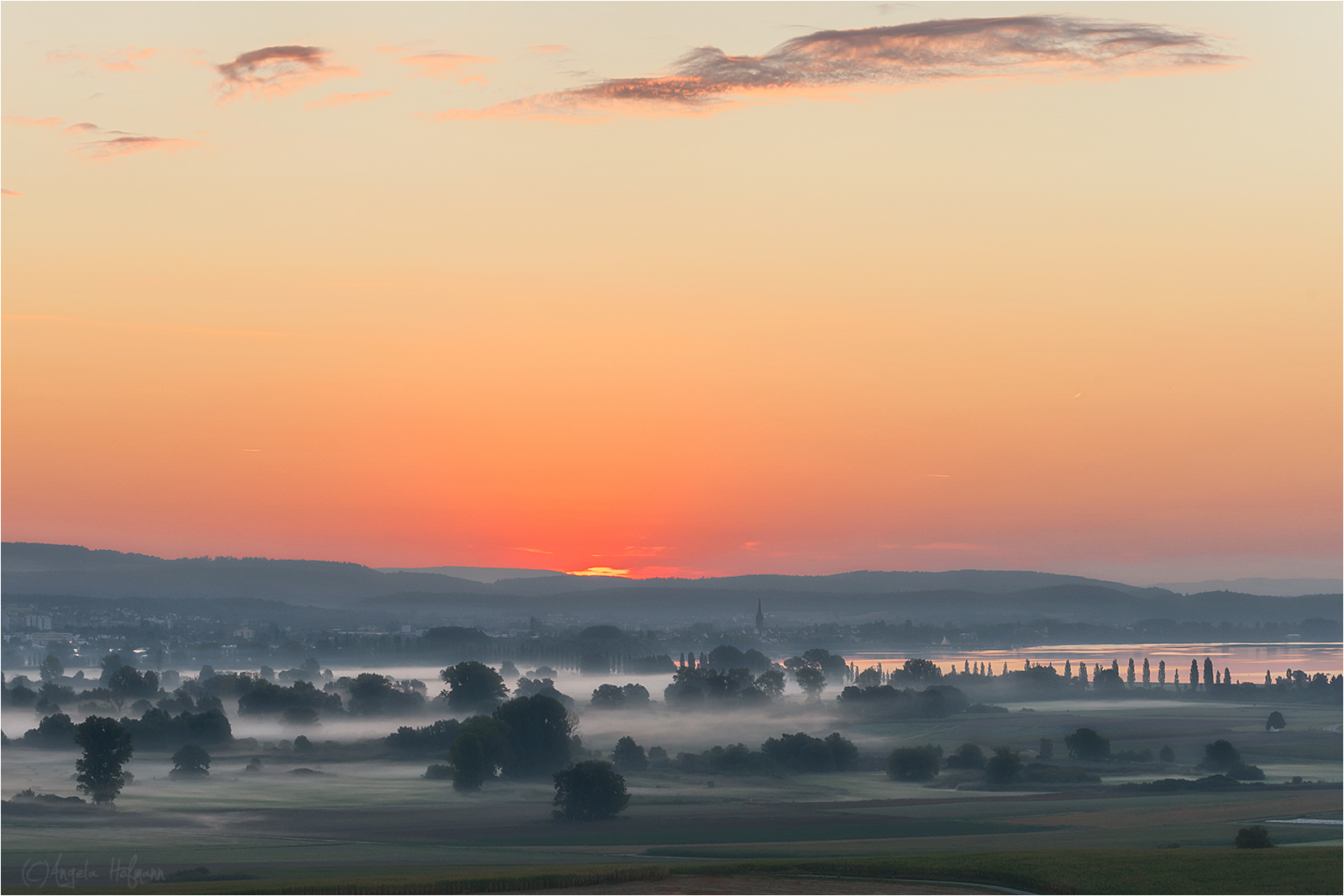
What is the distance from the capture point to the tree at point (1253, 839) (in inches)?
4055

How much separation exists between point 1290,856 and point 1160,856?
8.20 metres

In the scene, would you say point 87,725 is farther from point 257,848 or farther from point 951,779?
point 951,779

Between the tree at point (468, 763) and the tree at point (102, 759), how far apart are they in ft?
133

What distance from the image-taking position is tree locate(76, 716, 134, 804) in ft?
529

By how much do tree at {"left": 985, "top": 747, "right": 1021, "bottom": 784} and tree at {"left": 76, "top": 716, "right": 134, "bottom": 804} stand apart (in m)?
111

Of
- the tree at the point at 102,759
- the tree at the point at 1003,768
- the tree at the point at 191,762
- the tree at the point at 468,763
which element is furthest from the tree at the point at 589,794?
the tree at the point at 191,762

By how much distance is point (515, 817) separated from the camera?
149 meters

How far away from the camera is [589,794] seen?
15088 centimetres

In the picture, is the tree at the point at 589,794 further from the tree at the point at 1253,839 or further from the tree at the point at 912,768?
the tree at the point at 1253,839

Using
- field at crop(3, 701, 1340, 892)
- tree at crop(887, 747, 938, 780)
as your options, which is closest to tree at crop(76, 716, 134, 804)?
field at crop(3, 701, 1340, 892)

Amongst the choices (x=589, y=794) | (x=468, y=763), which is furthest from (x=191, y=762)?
(x=589, y=794)

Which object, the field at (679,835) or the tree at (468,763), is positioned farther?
the tree at (468,763)

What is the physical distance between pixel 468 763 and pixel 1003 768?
237ft

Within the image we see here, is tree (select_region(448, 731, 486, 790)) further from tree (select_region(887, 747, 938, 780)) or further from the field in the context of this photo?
tree (select_region(887, 747, 938, 780))
